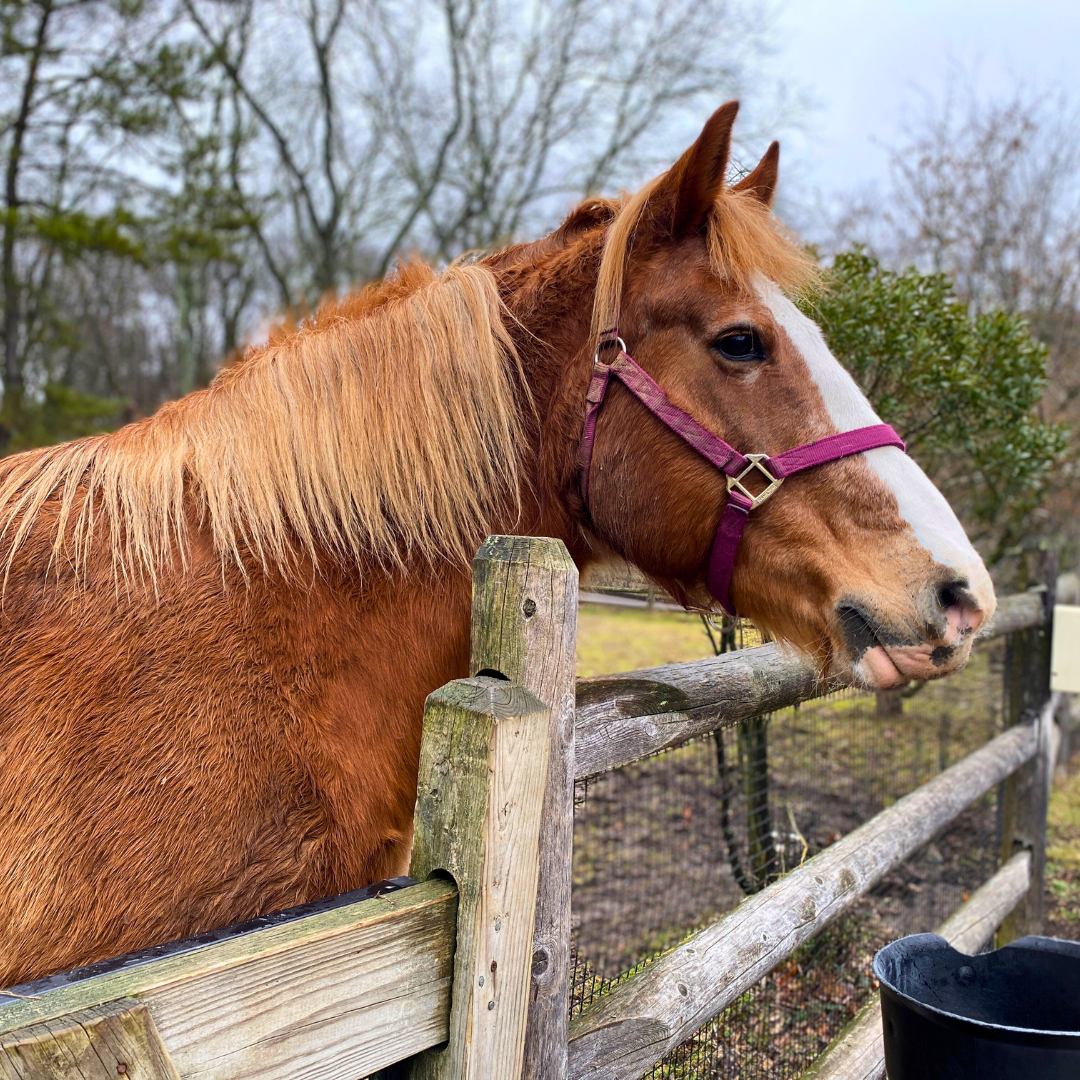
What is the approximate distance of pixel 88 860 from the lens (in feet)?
4.18

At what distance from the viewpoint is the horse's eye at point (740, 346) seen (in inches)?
66.5

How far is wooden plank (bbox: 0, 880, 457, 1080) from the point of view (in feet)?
2.61

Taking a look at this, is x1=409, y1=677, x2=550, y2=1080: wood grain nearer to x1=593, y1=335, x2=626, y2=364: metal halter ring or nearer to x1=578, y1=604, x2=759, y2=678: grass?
x1=593, y1=335, x2=626, y2=364: metal halter ring

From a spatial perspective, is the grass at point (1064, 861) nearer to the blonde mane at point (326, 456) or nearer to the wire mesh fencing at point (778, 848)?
the wire mesh fencing at point (778, 848)

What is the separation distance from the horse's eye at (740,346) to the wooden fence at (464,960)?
0.73 m

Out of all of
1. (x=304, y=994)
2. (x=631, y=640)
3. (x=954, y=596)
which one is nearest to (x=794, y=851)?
(x=954, y=596)

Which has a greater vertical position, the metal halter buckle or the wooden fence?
the metal halter buckle

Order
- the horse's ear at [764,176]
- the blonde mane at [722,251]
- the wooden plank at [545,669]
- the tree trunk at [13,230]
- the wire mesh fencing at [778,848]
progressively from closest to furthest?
the wooden plank at [545,669], the blonde mane at [722,251], the horse's ear at [764,176], the wire mesh fencing at [778,848], the tree trunk at [13,230]

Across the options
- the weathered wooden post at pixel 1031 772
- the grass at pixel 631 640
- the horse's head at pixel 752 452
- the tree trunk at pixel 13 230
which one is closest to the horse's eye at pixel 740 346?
the horse's head at pixel 752 452

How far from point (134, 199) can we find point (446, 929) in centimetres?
1445

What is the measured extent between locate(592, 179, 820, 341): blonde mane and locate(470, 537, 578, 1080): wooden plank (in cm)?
78

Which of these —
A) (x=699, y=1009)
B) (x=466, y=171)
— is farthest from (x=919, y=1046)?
(x=466, y=171)

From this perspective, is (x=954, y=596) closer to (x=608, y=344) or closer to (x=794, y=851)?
(x=608, y=344)

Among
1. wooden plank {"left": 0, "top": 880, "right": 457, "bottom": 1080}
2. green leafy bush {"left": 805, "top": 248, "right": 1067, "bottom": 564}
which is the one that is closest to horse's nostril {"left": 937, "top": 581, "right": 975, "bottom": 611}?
wooden plank {"left": 0, "top": 880, "right": 457, "bottom": 1080}
